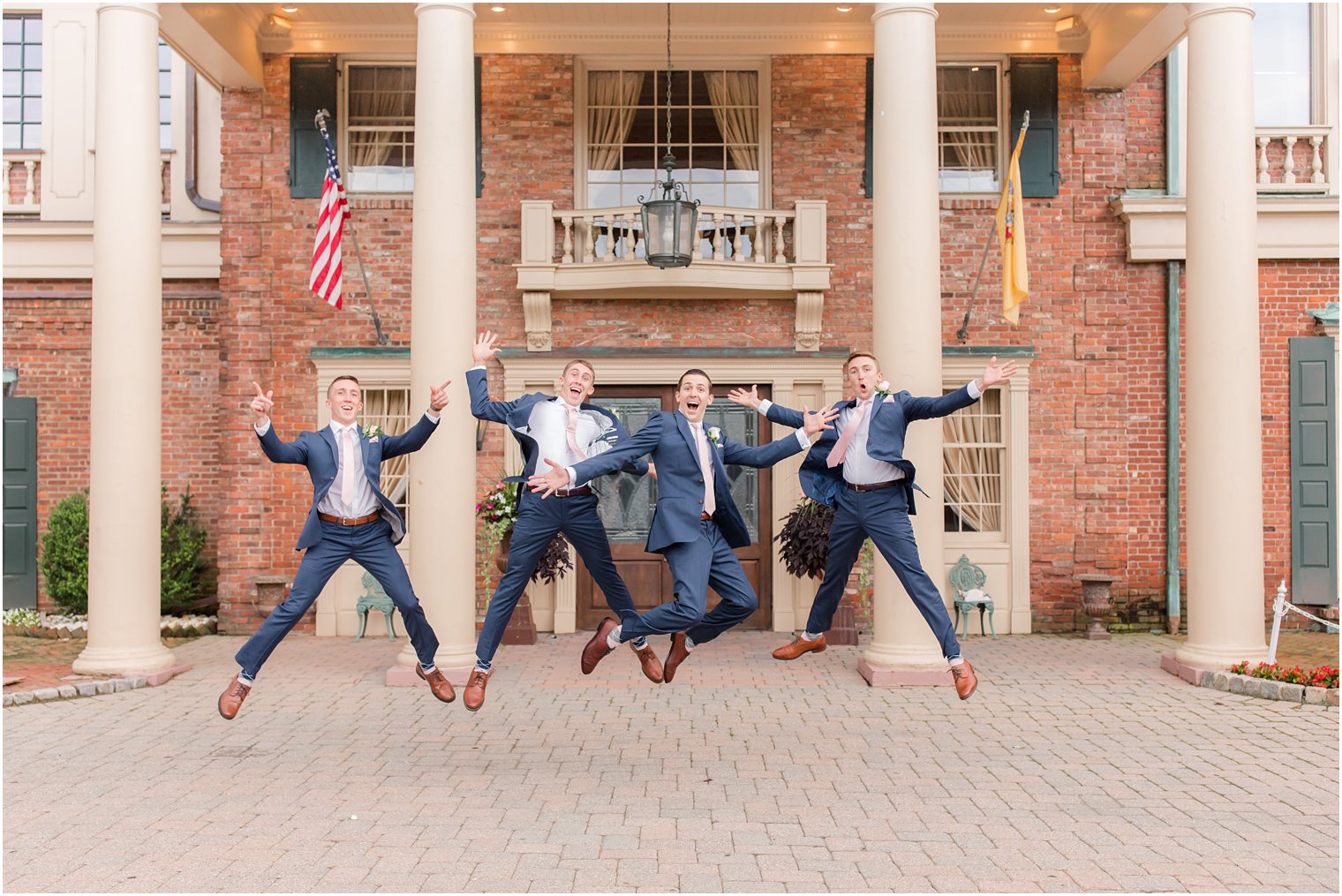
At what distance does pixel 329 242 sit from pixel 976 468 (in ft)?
24.9

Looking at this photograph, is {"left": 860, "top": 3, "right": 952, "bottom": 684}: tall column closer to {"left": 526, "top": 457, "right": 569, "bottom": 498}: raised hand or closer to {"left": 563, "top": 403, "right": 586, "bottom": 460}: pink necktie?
{"left": 563, "top": 403, "right": 586, "bottom": 460}: pink necktie

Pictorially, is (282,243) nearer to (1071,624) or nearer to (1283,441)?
(1071,624)

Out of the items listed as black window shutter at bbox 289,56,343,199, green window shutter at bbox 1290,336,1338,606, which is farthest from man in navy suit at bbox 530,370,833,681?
green window shutter at bbox 1290,336,1338,606

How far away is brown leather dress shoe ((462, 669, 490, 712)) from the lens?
6.77m

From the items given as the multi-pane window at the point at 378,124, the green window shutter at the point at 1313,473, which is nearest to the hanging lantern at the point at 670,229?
the multi-pane window at the point at 378,124

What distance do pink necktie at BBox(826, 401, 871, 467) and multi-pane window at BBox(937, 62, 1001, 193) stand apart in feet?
23.1

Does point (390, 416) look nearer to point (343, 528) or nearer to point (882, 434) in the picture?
point (343, 528)

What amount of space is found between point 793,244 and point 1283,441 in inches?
237

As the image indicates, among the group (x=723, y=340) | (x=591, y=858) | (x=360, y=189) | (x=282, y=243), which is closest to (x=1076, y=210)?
(x=723, y=340)

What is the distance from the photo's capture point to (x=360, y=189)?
1307 centimetres

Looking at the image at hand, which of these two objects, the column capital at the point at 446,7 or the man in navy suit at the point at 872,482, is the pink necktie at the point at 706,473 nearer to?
the man in navy suit at the point at 872,482

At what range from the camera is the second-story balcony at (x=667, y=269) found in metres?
12.3

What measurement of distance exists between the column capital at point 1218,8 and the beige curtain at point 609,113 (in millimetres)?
5996

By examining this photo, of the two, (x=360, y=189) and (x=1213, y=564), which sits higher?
(x=360, y=189)
